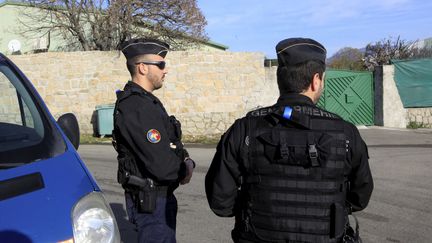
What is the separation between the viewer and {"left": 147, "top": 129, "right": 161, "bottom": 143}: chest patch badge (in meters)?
3.02

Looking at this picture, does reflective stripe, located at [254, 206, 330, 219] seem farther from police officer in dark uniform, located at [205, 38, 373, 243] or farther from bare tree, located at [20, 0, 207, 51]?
bare tree, located at [20, 0, 207, 51]

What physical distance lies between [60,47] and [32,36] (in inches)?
86.6

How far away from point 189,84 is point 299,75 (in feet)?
43.0

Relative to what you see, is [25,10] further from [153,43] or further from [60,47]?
[153,43]

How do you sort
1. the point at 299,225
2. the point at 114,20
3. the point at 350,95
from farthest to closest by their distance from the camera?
the point at 114,20 < the point at 350,95 < the point at 299,225

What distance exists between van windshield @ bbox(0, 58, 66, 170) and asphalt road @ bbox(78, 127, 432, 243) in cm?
235

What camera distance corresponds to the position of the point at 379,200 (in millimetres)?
6973

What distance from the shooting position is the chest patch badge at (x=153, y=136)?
302 cm

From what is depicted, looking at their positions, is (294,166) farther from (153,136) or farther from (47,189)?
(47,189)

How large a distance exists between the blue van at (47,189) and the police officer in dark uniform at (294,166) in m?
0.61

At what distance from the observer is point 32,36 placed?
22.4 m

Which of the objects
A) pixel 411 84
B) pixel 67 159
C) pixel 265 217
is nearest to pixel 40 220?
pixel 67 159

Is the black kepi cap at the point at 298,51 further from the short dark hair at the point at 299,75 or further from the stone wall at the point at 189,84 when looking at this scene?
the stone wall at the point at 189,84

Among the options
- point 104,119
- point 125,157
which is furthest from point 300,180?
point 104,119
